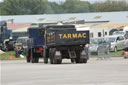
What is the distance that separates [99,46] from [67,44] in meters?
8.81

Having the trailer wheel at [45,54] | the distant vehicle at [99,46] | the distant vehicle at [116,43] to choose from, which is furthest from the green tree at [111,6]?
the trailer wheel at [45,54]

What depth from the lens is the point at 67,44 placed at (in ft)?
103

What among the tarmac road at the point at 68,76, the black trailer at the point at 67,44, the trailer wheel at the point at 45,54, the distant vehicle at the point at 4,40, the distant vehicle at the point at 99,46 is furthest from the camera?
the distant vehicle at the point at 4,40

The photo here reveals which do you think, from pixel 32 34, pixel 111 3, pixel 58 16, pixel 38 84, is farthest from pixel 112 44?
pixel 111 3

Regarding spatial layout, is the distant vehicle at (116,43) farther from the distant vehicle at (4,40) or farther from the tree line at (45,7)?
the tree line at (45,7)

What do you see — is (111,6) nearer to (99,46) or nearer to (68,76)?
(99,46)

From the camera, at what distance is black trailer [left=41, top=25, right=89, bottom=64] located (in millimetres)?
31391

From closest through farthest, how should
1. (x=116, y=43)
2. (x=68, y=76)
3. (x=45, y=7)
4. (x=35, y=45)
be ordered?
(x=68, y=76) < (x=35, y=45) < (x=116, y=43) < (x=45, y=7)

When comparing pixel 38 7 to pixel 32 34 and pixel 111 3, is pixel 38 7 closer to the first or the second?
pixel 111 3

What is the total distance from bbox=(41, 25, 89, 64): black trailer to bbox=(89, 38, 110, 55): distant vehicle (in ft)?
24.1

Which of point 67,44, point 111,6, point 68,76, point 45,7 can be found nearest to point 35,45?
point 67,44

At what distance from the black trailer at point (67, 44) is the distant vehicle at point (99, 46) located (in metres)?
7.36

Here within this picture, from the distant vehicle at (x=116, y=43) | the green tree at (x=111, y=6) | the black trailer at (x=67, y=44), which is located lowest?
the green tree at (x=111, y=6)

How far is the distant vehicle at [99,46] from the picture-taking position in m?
39.8
